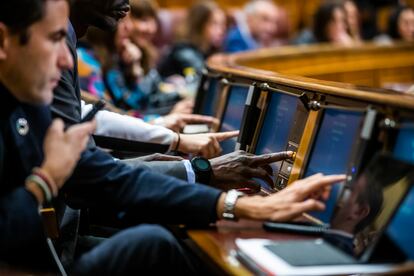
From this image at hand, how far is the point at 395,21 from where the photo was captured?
19.9 ft

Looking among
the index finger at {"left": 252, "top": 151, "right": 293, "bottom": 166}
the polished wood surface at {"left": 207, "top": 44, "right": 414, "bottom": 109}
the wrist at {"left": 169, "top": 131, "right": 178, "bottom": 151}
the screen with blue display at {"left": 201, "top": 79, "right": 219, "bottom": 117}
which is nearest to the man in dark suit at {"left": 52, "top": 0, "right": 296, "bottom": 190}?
the index finger at {"left": 252, "top": 151, "right": 293, "bottom": 166}

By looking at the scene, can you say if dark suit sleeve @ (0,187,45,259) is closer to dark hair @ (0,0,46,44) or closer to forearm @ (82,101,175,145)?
dark hair @ (0,0,46,44)

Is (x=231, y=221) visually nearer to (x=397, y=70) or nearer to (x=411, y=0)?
(x=397, y=70)

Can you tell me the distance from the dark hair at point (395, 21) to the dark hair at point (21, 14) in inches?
197

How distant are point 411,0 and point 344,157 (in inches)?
227

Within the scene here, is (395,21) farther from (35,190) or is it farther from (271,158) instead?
(35,190)

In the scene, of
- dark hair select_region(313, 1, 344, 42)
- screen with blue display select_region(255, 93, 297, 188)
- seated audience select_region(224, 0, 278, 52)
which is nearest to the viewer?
screen with blue display select_region(255, 93, 297, 188)

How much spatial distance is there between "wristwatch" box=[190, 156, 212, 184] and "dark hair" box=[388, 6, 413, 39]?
4.55 metres

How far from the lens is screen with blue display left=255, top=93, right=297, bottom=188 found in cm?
191

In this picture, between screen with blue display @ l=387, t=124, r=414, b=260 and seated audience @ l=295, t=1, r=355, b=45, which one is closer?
screen with blue display @ l=387, t=124, r=414, b=260

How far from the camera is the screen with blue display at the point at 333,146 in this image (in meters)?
1.56

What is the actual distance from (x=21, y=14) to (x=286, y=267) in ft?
2.29

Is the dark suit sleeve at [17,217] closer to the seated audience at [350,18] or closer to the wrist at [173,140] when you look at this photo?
the wrist at [173,140]

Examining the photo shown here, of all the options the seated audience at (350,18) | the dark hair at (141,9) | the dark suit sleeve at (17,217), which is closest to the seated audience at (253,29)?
the seated audience at (350,18)
